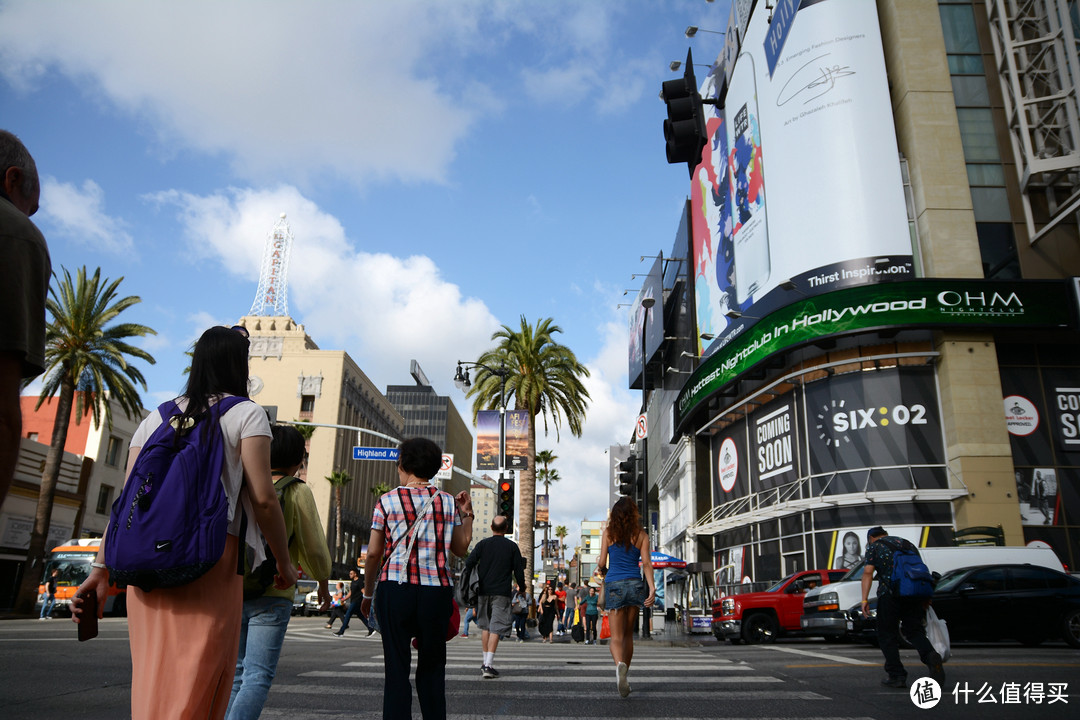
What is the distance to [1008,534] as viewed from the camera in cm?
2206

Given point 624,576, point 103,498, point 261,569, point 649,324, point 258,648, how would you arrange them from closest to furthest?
point 261,569 → point 258,648 → point 624,576 → point 103,498 → point 649,324

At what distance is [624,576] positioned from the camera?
7.30 m

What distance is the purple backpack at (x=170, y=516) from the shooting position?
2.40 m

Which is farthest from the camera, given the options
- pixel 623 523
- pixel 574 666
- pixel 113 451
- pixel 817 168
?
pixel 113 451

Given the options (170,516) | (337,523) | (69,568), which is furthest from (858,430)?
A: (337,523)

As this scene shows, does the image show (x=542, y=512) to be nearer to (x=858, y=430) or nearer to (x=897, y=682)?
(x=858, y=430)

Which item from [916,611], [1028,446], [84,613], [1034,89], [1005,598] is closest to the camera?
[84,613]

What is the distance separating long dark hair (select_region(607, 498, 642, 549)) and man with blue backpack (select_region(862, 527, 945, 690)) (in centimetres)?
255

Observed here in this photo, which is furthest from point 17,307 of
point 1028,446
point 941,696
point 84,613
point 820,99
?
point 820,99

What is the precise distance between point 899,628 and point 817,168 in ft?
74.2

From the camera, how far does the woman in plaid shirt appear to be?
4070 mm

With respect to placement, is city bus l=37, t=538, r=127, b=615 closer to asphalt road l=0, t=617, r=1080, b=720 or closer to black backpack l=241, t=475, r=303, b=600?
asphalt road l=0, t=617, r=1080, b=720

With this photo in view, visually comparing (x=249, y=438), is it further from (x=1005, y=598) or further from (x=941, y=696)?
(x=1005, y=598)

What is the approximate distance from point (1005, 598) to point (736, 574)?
1853 cm
